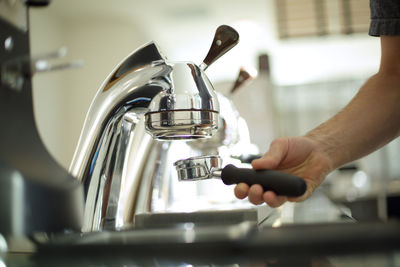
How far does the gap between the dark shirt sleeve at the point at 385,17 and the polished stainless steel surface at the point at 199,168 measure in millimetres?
458

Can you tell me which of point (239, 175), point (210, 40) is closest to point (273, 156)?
point (239, 175)

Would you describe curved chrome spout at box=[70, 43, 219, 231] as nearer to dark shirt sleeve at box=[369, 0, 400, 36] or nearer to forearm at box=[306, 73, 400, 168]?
forearm at box=[306, 73, 400, 168]

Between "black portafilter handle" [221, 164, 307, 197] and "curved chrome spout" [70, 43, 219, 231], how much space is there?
0.19ft

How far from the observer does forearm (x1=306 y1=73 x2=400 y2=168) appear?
70 cm

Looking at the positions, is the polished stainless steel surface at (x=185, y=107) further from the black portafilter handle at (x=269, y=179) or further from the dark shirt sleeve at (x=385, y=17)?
the dark shirt sleeve at (x=385, y=17)

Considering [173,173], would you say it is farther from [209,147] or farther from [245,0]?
[245,0]

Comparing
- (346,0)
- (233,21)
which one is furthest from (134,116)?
(233,21)

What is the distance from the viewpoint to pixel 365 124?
2.39 ft

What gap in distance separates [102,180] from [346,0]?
9.85 feet

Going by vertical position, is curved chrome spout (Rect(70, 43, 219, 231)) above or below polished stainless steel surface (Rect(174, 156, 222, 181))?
above

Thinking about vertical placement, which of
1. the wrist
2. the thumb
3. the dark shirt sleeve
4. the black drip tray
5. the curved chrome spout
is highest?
the dark shirt sleeve

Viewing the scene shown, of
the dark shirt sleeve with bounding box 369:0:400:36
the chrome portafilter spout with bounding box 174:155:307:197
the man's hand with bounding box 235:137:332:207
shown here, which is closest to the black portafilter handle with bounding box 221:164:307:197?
the chrome portafilter spout with bounding box 174:155:307:197

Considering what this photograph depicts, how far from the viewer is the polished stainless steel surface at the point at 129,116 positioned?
0.44m

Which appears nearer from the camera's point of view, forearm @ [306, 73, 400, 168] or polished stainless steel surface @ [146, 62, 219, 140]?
polished stainless steel surface @ [146, 62, 219, 140]
